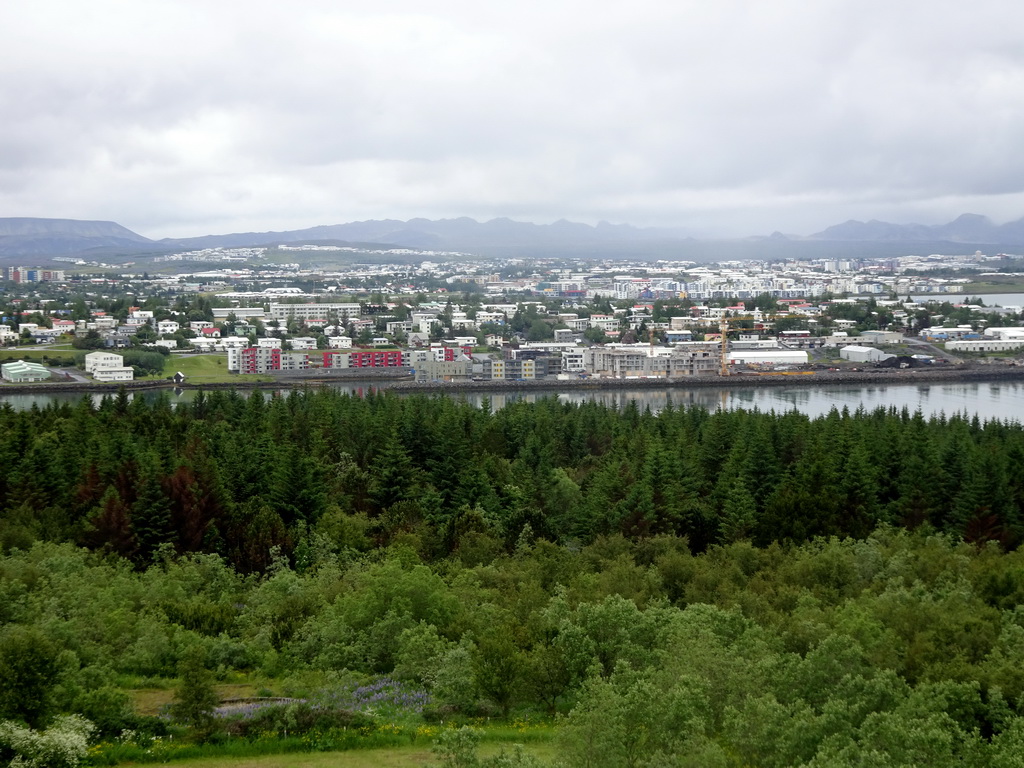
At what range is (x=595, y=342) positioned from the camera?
4062 cm

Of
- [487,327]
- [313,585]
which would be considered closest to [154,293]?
[487,327]

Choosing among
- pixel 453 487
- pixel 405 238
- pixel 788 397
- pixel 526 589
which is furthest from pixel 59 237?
pixel 526 589

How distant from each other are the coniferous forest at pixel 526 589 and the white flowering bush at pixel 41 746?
29mm

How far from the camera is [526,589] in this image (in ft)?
22.9

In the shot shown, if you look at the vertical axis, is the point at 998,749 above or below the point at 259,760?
above

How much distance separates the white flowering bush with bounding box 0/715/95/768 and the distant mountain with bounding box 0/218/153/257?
133819mm

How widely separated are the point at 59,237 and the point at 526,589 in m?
150

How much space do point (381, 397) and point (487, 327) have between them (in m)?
25.4

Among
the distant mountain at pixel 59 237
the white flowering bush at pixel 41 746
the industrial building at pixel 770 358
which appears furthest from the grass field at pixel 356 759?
the distant mountain at pixel 59 237

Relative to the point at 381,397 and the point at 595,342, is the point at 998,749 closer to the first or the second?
the point at 381,397

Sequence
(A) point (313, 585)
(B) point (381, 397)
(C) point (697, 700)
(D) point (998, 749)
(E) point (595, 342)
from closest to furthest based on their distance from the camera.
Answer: (D) point (998, 749) → (C) point (697, 700) → (A) point (313, 585) → (B) point (381, 397) → (E) point (595, 342)

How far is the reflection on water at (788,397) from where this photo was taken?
26.6 m

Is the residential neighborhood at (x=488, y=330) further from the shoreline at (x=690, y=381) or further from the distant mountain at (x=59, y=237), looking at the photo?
the distant mountain at (x=59, y=237)

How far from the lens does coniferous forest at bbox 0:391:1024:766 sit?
4.53m
